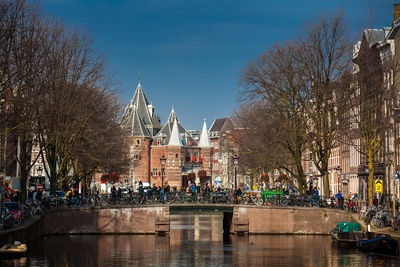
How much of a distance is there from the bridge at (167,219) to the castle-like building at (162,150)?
341 feet

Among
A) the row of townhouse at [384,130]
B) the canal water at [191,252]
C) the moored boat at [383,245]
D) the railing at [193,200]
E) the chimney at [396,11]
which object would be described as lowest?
the canal water at [191,252]

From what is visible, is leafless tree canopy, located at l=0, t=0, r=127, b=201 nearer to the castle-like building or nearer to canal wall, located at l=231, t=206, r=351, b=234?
canal wall, located at l=231, t=206, r=351, b=234

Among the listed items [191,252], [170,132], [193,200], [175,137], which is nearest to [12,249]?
[191,252]

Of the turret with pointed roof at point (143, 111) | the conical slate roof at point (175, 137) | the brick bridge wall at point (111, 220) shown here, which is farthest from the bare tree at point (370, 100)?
the turret with pointed roof at point (143, 111)

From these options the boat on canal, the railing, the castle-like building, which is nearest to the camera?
the boat on canal

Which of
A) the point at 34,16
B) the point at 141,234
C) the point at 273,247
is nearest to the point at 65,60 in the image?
the point at 34,16

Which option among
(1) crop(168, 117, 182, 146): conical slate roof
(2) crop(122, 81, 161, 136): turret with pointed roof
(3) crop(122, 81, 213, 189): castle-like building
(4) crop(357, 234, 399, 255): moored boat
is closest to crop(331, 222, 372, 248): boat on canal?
(4) crop(357, 234, 399, 255): moored boat

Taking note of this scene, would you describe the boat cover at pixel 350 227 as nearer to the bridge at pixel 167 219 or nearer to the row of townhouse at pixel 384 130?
the row of townhouse at pixel 384 130

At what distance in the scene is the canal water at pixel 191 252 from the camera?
41.8 meters

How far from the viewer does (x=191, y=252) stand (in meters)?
48.8

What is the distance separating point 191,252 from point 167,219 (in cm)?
1486

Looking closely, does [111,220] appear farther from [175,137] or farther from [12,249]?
[175,137]

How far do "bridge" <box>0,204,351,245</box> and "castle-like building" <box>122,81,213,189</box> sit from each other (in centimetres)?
10403

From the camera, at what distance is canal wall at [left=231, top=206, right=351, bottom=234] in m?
60.7
